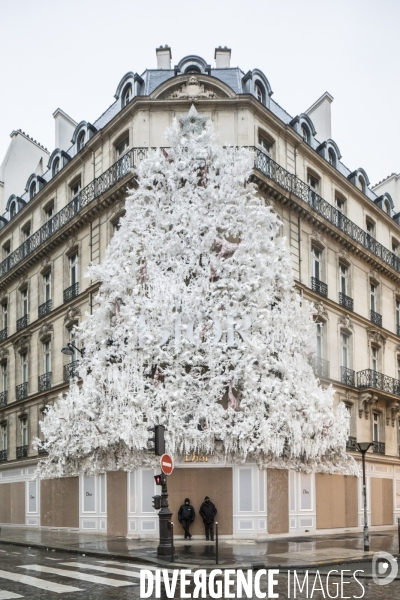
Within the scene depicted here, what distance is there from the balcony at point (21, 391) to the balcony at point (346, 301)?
48.5ft

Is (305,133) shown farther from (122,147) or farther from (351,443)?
(351,443)

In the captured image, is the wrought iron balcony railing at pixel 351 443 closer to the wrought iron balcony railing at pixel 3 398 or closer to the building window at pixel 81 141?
the building window at pixel 81 141

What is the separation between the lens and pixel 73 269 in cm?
3045

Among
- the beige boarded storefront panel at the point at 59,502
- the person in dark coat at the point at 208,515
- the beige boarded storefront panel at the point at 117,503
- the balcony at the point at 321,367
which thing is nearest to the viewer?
the person in dark coat at the point at 208,515

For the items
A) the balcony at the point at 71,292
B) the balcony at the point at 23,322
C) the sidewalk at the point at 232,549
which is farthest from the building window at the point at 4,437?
the sidewalk at the point at 232,549

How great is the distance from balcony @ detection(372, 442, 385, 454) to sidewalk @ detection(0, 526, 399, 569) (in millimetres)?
6679

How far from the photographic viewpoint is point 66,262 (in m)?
30.9

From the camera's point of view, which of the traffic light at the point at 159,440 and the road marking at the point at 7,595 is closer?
the road marking at the point at 7,595

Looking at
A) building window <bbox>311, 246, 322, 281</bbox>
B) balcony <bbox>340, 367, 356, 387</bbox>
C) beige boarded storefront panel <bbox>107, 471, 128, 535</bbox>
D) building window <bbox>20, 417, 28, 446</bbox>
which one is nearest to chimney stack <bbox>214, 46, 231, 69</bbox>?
building window <bbox>311, 246, 322, 281</bbox>

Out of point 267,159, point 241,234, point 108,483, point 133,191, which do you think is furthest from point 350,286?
point 108,483

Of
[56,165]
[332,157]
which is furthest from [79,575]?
[332,157]

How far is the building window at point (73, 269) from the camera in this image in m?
30.1

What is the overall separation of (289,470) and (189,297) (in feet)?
21.4

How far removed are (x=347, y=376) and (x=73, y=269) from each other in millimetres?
12117
